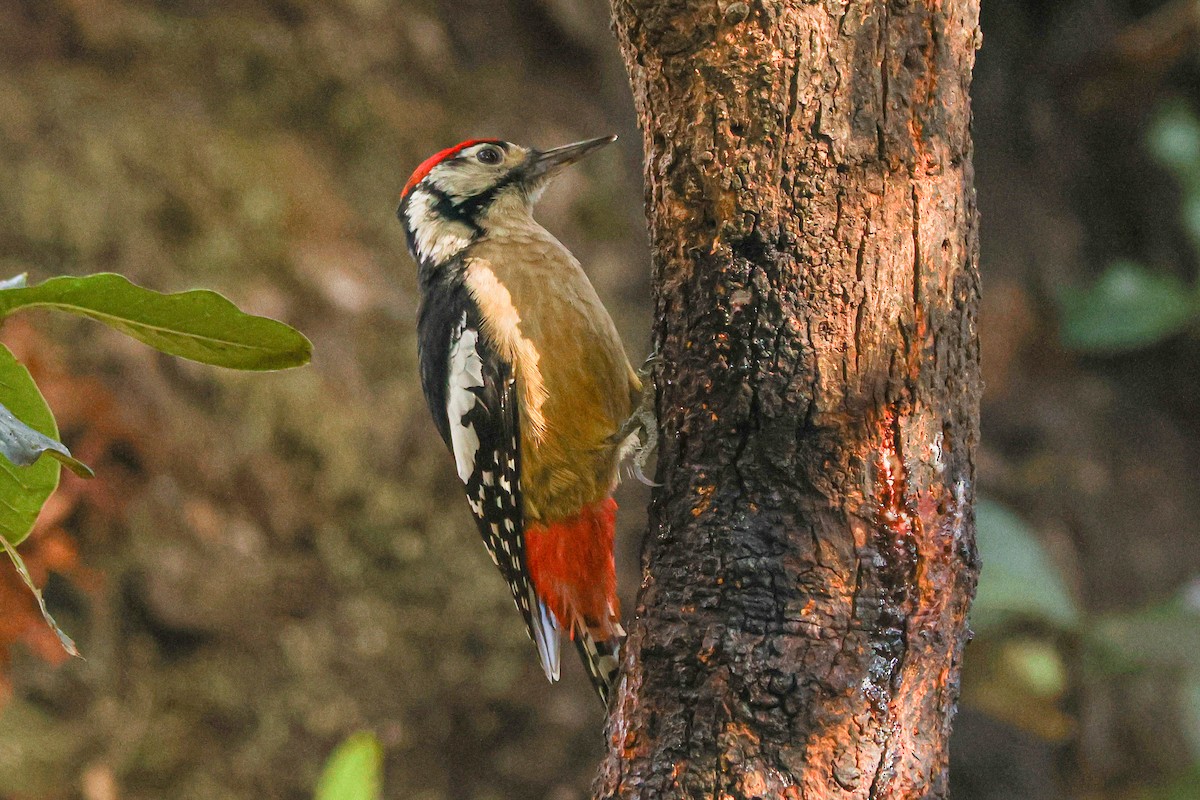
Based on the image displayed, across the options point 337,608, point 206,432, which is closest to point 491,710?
point 337,608

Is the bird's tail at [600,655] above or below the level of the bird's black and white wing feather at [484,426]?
below

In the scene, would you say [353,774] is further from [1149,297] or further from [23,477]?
[1149,297]

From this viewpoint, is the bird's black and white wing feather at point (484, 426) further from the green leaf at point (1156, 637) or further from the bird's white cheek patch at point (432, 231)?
the green leaf at point (1156, 637)

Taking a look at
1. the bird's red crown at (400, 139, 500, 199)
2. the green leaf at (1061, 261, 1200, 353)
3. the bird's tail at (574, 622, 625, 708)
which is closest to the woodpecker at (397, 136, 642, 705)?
the bird's tail at (574, 622, 625, 708)

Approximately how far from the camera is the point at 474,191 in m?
3.09

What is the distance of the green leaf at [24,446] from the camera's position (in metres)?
1.16

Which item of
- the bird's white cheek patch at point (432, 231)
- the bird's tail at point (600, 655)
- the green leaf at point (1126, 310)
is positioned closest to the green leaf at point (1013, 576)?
the green leaf at point (1126, 310)

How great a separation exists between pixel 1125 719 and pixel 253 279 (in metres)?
4.16

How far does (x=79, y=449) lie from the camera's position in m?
3.87

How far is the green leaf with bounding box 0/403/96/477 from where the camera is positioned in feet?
3.79

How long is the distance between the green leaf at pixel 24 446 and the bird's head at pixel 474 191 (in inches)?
72.6

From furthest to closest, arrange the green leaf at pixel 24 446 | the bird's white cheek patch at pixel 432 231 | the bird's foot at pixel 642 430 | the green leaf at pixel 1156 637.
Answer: the green leaf at pixel 1156 637 < the bird's white cheek patch at pixel 432 231 < the bird's foot at pixel 642 430 < the green leaf at pixel 24 446

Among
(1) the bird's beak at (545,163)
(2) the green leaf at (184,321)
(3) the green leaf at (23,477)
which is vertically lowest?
(3) the green leaf at (23,477)

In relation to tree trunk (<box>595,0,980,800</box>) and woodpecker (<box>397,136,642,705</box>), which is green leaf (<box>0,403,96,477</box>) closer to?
tree trunk (<box>595,0,980,800</box>)
